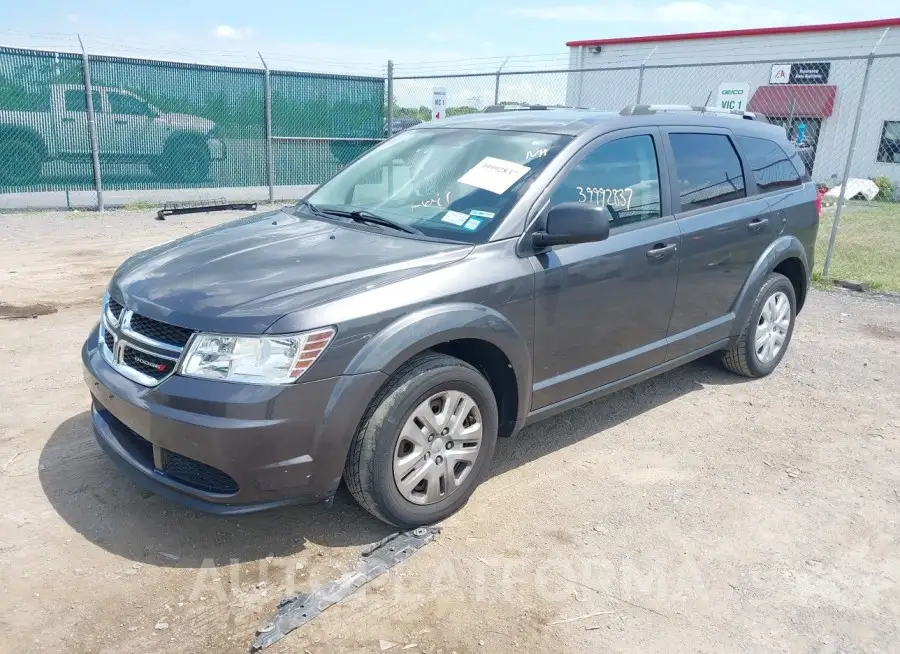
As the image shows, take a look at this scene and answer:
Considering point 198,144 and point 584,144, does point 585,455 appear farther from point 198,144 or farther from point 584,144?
point 198,144

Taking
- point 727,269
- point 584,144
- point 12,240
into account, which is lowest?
point 12,240

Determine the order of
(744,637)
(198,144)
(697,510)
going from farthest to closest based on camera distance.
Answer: (198,144), (697,510), (744,637)

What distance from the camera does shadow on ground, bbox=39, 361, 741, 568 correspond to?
3.24m

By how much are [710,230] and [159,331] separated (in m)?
3.22

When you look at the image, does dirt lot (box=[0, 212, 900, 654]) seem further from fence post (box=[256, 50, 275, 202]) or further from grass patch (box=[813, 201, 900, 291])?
fence post (box=[256, 50, 275, 202])

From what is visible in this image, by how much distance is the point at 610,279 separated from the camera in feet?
13.0

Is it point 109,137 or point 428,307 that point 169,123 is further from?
point 428,307

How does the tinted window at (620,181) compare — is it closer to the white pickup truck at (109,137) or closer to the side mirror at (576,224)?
the side mirror at (576,224)

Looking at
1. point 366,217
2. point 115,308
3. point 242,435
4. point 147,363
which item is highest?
point 366,217

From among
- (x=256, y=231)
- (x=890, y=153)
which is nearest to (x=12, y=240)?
(x=256, y=231)

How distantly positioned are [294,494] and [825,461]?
3040 mm

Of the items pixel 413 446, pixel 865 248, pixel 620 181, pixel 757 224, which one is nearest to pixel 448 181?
pixel 620 181

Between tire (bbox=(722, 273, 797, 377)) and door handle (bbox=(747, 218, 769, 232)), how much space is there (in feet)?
1.35

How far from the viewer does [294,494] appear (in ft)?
9.87
